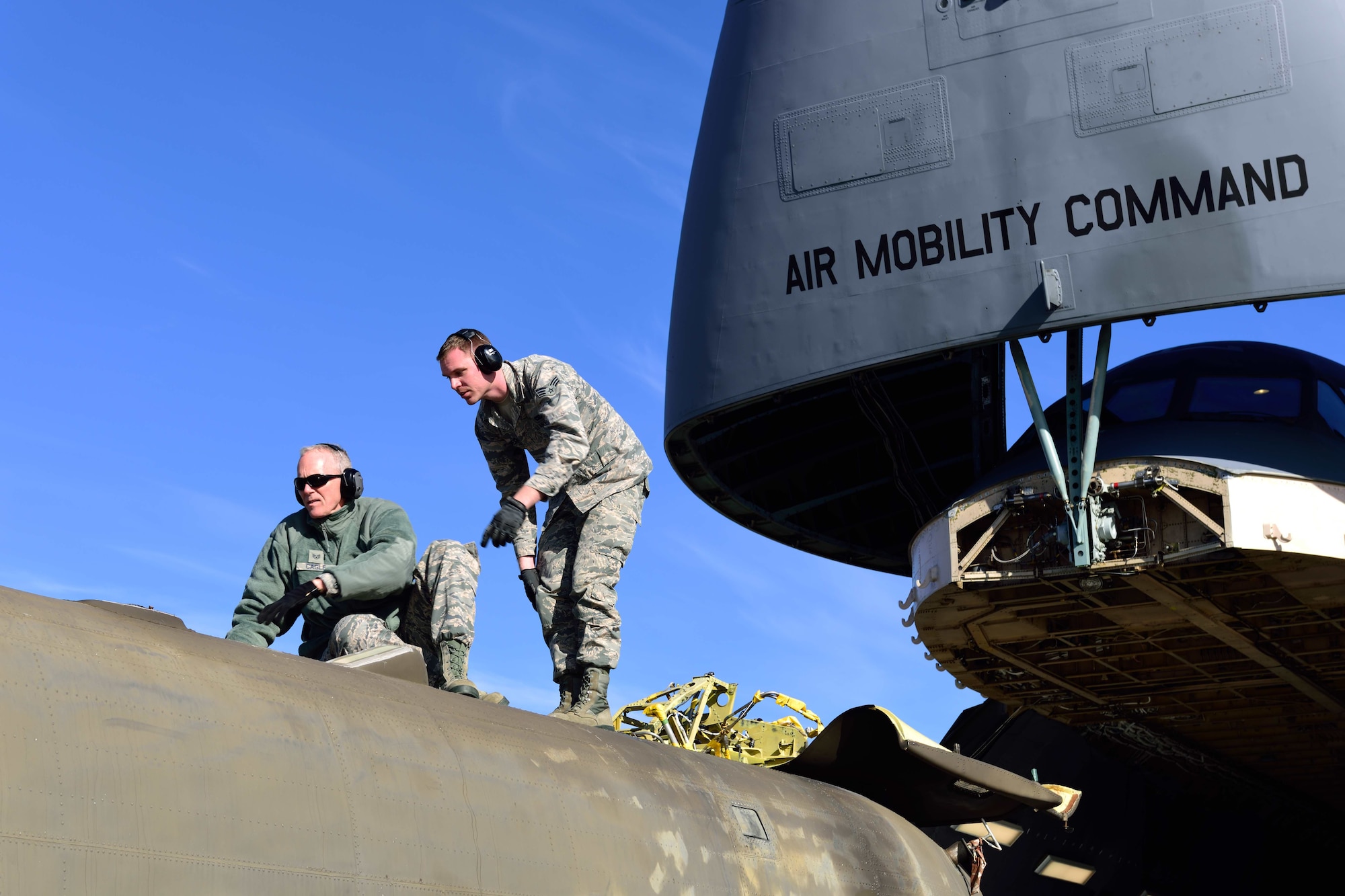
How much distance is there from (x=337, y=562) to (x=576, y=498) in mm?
1975

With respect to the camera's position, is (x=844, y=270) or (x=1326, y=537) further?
(x=844, y=270)

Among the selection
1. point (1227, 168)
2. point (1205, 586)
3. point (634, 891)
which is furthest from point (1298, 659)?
point (634, 891)

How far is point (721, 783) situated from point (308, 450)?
364 centimetres

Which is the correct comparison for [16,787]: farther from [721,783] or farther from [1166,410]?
[1166,410]

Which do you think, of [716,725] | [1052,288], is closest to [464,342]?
[1052,288]

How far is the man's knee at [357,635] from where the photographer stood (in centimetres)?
897

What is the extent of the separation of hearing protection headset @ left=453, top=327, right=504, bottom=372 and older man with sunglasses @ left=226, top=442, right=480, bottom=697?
4.25ft

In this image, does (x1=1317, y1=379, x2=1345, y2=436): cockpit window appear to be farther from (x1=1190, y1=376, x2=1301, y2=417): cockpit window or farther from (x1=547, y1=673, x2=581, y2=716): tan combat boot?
(x1=547, y1=673, x2=581, y2=716): tan combat boot

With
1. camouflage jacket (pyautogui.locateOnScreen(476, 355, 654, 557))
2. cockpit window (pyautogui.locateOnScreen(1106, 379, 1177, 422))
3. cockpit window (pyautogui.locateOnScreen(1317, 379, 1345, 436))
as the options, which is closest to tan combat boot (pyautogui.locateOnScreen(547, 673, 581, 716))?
camouflage jacket (pyautogui.locateOnScreen(476, 355, 654, 557))

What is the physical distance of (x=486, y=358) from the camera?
34.3 feet

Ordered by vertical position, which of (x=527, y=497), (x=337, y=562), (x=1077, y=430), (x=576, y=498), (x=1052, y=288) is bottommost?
(x=337, y=562)

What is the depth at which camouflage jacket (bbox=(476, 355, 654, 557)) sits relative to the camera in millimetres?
10430

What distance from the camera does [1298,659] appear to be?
15.0 metres

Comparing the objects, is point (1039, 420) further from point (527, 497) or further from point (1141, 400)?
point (527, 497)
